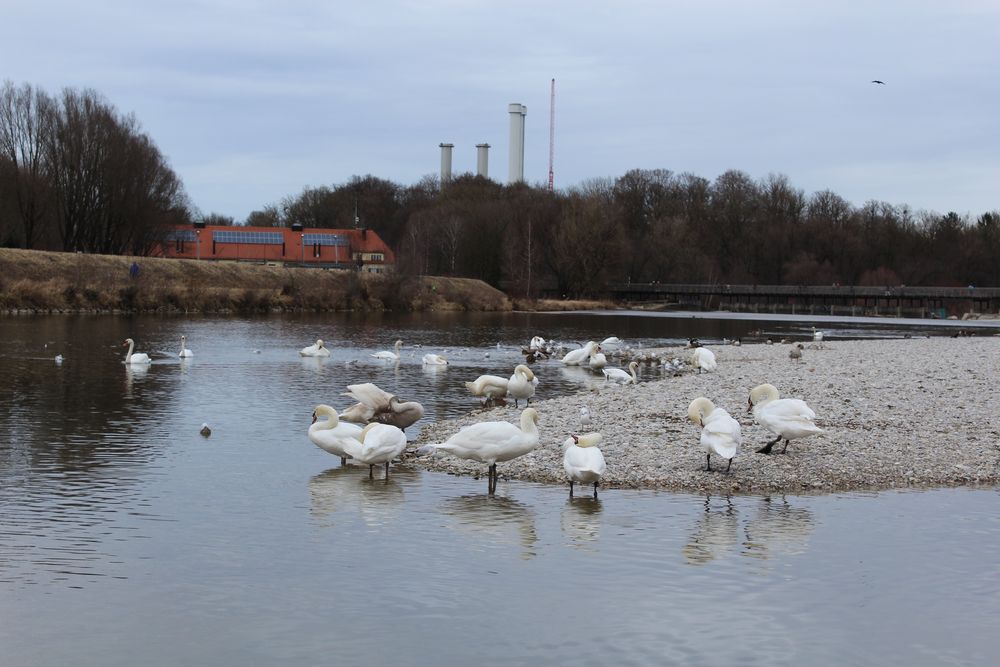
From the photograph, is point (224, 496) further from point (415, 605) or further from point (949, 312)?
point (949, 312)

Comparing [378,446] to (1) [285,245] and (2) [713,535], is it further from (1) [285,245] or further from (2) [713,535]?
(1) [285,245]

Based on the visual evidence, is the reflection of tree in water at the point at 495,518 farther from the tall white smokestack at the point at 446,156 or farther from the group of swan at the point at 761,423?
the tall white smokestack at the point at 446,156

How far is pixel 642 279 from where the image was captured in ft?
408

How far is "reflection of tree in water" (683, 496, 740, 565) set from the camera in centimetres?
1087

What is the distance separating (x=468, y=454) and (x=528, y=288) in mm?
94364

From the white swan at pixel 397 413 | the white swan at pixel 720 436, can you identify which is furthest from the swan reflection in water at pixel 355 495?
the white swan at pixel 720 436

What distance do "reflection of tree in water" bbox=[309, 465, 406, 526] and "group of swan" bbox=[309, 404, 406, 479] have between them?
26 centimetres

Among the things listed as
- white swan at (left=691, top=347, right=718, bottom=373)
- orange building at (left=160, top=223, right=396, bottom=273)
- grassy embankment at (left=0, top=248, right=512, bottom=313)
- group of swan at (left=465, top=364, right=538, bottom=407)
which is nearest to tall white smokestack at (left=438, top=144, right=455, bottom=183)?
orange building at (left=160, top=223, right=396, bottom=273)

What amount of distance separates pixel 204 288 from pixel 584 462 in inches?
2614

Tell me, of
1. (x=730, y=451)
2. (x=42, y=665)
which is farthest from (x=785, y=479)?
(x=42, y=665)

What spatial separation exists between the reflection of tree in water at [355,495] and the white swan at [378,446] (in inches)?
12.4

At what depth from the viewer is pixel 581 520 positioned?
12.2 metres

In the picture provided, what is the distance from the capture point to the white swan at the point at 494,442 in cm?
1377

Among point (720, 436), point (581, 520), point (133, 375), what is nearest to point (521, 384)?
point (720, 436)
